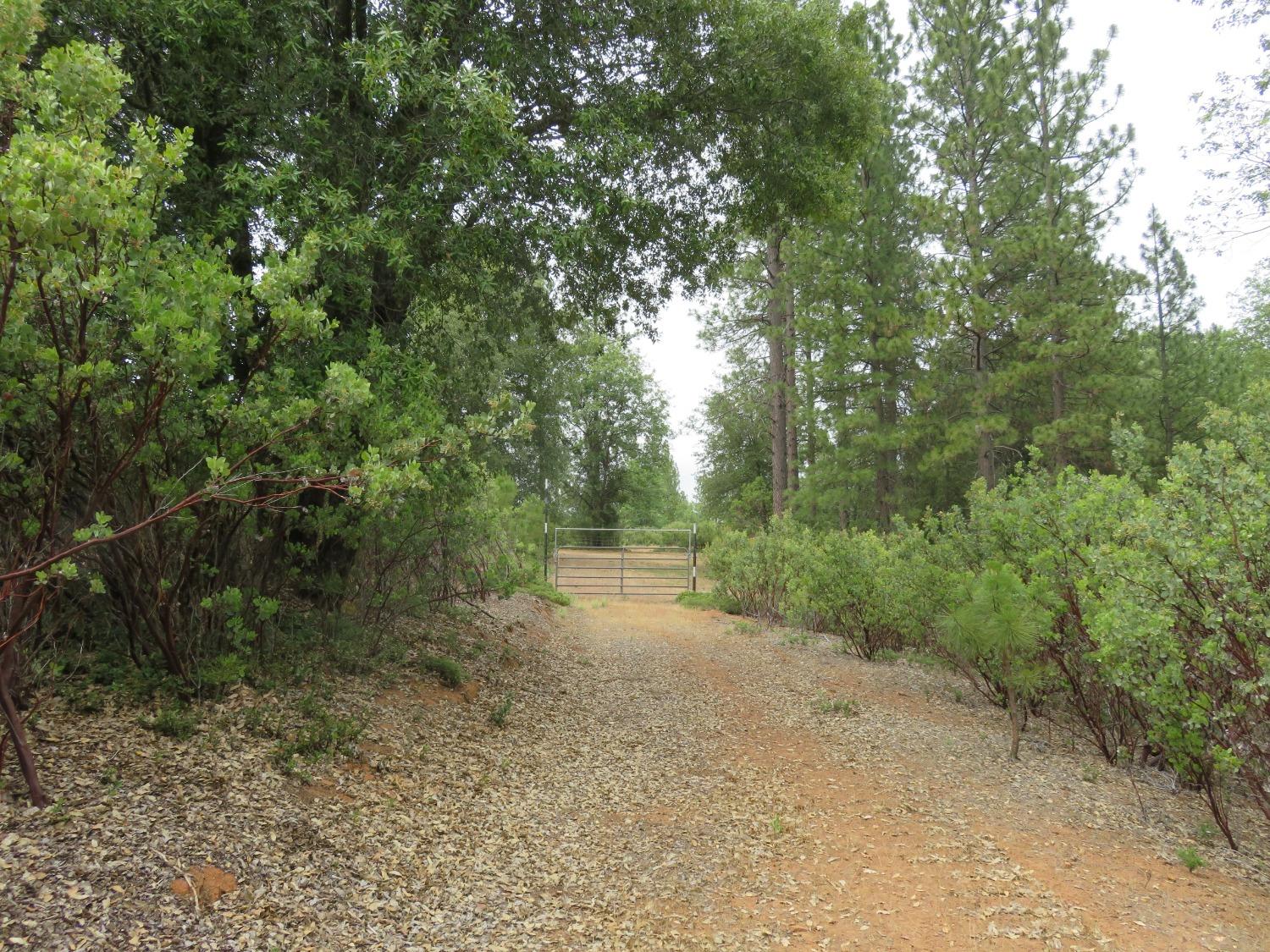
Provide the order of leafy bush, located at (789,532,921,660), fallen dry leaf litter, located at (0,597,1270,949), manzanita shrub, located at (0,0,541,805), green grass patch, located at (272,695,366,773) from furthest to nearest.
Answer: leafy bush, located at (789,532,921,660) < green grass patch, located at (272,695,366,773) < fallen dry leaf litter, located at (0,597,1270,949) < manzanita shrub, located at (0,0,541,805)

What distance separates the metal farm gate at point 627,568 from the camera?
1767cm

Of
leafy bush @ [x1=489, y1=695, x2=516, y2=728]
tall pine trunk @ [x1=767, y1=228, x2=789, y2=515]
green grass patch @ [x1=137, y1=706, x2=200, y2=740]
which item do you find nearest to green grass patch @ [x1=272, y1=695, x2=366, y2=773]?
green grass patch @ [x1=137, y1=706, x2=200, y2=740]

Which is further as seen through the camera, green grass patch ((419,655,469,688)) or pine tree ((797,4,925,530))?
pine tree ((797,4,925,530))

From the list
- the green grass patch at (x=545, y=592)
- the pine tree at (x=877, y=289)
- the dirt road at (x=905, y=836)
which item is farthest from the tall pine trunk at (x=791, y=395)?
the dirt road at (x=905, y=836)

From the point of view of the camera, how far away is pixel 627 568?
2178 cm

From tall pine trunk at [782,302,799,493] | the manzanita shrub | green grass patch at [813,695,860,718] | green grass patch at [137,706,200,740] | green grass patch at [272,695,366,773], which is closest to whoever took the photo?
the manzanita shrub

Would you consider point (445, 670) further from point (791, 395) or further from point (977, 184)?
point (977, 184)

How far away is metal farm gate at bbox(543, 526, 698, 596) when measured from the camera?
17672 mm

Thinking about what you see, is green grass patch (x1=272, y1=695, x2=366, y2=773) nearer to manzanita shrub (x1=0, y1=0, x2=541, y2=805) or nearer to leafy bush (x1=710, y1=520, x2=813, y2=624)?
manzanita shrub (x1=0, y1=0, x2=541, y2=805)

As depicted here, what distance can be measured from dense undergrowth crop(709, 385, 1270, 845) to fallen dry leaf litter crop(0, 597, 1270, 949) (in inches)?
22.1

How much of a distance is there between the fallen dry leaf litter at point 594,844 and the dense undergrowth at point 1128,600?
561 mm

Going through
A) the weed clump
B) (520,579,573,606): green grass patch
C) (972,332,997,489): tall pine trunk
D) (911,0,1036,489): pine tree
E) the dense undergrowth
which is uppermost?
(911,0,1036,489): pine tree

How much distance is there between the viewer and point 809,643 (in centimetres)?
1009

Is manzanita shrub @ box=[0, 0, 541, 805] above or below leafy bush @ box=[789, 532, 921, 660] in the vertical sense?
above
